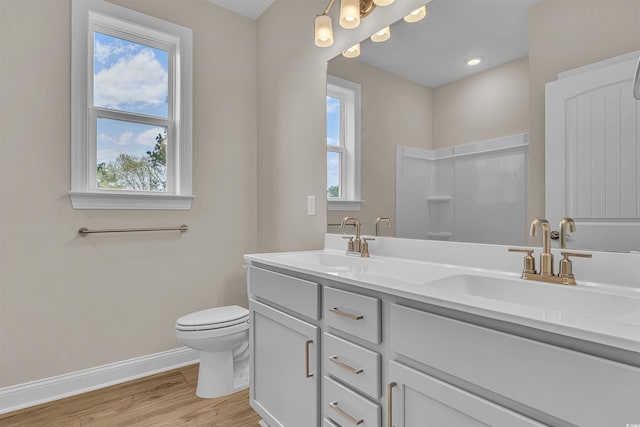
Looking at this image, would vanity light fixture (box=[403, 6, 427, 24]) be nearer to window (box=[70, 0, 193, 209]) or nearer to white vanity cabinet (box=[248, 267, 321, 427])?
white vanity cabinet (box=[248, 267, 321, 427])

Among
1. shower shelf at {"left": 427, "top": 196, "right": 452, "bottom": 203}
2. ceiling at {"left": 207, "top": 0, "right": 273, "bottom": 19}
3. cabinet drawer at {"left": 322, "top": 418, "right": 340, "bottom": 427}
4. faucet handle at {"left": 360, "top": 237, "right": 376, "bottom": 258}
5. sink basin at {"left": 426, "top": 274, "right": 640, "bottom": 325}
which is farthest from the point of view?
ceiling at {"left": 207, "top": 0, "right": 273, "bottom": 19}

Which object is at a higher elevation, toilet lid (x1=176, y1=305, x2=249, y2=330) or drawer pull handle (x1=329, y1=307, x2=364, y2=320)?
drawer pull handle (x1=329, y1=307, x2=364, y2=320)

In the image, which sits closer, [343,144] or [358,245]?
[358,245]

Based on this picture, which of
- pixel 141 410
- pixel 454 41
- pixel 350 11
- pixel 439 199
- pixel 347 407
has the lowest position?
pixel 141 410

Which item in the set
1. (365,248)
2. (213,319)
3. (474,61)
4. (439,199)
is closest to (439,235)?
(439,199)

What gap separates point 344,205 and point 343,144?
352mm

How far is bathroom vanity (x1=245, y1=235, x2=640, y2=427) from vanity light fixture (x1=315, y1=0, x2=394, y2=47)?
1.12m

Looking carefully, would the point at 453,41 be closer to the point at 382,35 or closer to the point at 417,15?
the point at 417,15

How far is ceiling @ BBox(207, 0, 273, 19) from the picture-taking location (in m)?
2.56

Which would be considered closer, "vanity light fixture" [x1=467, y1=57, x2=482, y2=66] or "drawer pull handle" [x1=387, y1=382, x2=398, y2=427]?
"drawer pull handle" [x1=387, y1=382, x2=398, y2=427]

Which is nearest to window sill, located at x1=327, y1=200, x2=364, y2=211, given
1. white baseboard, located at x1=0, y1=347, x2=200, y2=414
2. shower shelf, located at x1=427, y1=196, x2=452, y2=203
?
shower shelf, located at x1=427, y1=196, x2=452, y2=203

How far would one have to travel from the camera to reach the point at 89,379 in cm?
211

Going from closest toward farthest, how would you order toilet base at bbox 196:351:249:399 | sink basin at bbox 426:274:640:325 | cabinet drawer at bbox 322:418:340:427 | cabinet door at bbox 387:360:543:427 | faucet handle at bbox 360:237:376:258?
1. cabinet door at bbox 387:360:543:427
2. sink basin at bbox 426:274:640:325
3. cabinet drawer at bbox 322:418:340:427
4. faucet handle at bbox 360:237:376:258
5. toilet base at bbox 196:351:249:399

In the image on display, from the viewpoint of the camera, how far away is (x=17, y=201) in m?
1.91
